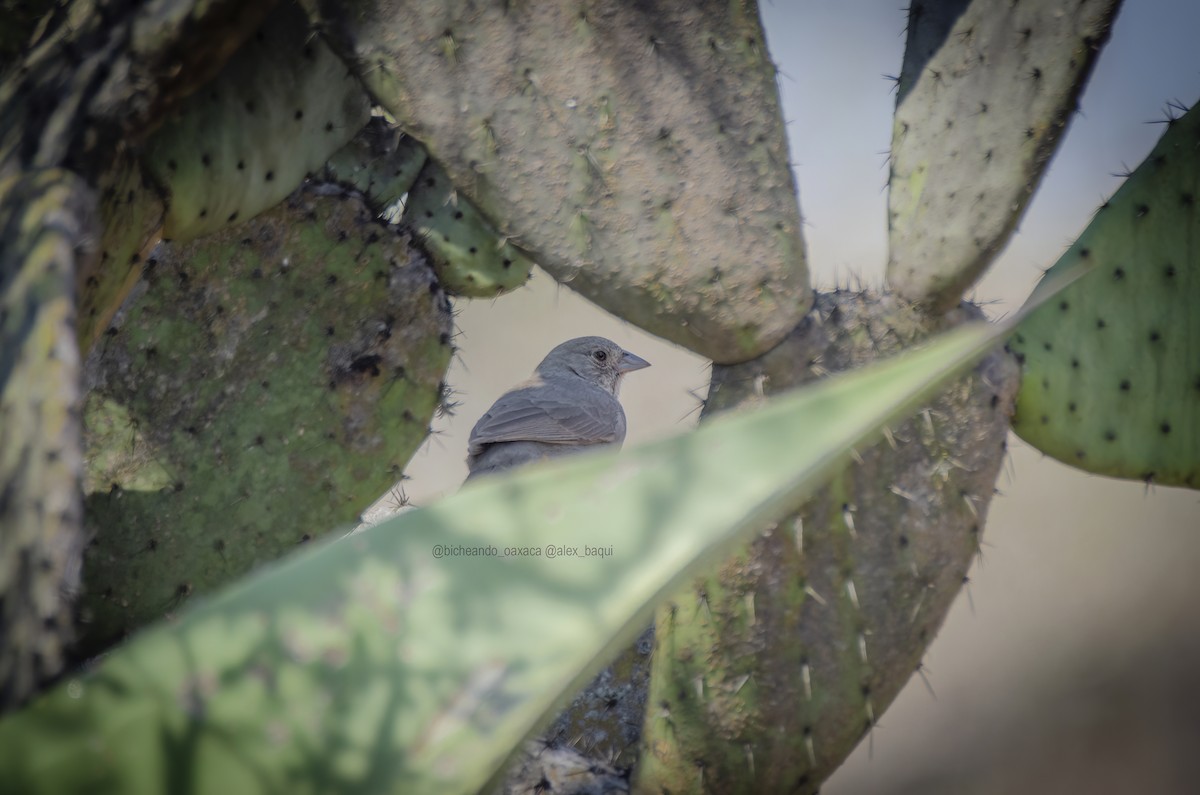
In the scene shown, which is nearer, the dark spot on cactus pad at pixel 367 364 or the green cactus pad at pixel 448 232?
the dark spot on cactus pad at pixel 367 364

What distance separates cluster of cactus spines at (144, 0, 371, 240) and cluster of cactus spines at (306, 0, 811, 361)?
0.75ft

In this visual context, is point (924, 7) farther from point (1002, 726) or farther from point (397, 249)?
point (1002, 726)

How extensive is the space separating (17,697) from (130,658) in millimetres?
133

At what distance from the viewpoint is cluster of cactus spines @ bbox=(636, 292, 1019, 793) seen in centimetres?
145

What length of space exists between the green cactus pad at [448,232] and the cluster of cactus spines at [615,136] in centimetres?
74

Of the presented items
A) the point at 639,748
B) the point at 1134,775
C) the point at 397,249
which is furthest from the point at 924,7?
the point at 1134,775

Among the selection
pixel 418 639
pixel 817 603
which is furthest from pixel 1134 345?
pixel 418 639

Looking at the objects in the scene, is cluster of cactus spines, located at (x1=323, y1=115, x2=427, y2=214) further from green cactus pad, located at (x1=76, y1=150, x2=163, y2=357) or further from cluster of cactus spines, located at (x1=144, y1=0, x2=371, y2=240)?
green cactus pad, located at (x1=76, y1=150, x2=163, y2=357)

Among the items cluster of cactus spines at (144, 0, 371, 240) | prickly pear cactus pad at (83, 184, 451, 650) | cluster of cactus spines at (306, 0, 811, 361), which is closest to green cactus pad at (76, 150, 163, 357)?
cluster of cactus spines at (144, 0, 371, 240)

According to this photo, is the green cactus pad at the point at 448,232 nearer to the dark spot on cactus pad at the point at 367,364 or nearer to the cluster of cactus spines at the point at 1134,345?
the dark spot on cactus pad at the point at 367,364

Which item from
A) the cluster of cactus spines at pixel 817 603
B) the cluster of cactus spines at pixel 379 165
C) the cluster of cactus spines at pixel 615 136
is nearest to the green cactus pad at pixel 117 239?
the cluster of cactus spines at pixel 615 136

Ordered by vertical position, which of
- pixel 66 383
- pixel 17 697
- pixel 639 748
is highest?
pixel 66 383

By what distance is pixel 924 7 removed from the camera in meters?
1.64

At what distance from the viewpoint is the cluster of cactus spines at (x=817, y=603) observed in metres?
1.45
